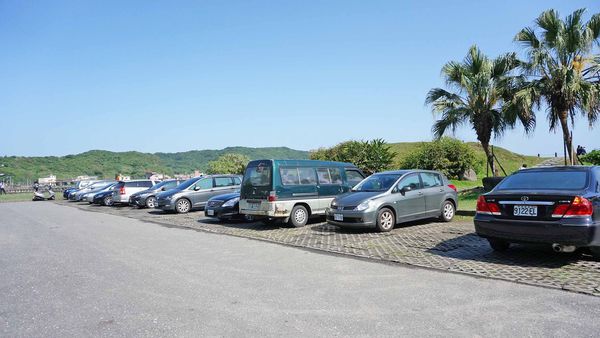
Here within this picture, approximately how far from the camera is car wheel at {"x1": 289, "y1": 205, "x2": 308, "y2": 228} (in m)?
12.0

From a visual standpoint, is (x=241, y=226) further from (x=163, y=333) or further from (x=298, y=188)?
(x=163, y=333)

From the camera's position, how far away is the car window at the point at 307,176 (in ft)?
40.8

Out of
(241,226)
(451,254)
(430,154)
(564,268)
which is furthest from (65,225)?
(430,154)

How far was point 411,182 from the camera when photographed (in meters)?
11.4

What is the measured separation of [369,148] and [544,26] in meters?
12.2

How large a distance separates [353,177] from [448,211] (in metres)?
3.19

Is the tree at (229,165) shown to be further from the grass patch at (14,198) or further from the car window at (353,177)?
the car window at (353,177)

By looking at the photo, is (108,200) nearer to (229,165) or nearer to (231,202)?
(231,202)

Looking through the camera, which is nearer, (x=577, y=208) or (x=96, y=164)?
(x=577, y=208)

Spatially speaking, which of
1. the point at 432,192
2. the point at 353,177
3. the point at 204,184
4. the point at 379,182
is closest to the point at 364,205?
the point at 379,182

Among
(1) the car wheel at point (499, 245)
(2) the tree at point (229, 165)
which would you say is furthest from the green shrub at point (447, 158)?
(2) the tree at point (229, 165)

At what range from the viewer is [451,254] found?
768 centimetres

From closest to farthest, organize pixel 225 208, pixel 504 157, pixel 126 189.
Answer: pixel 225 208
pixel 126 189
pixel 504 157

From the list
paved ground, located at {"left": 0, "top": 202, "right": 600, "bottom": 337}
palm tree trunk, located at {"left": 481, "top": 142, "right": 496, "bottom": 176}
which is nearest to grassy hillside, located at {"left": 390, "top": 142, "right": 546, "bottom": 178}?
palm tree trunk, located at {"left": 481, "top": 142, "right": 496, "bottom": 176}
